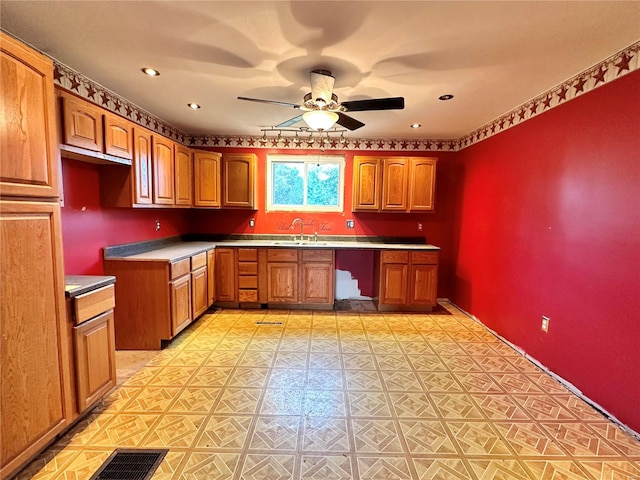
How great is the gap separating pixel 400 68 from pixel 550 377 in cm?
284

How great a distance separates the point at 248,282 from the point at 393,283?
6.60 ft

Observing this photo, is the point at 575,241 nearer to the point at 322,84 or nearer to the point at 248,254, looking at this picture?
the point at 322,84

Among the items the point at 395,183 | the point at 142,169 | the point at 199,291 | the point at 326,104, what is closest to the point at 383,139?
the point at 395,183

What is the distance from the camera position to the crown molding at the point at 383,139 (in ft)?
7.04

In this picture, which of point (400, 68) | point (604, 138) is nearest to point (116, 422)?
point (400, 68)

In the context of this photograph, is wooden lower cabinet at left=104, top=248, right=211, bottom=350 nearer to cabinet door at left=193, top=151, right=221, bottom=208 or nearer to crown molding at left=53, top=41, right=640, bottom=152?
cabinet door at left=193, top=151, right=221, bottom=208

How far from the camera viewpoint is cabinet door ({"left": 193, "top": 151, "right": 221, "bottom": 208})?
4023 mm

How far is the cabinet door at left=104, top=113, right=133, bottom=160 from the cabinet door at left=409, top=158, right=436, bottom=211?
339 cm

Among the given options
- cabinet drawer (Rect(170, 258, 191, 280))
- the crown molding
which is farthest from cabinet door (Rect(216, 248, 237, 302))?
the crown molding

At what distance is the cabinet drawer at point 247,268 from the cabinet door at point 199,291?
20.0 inches

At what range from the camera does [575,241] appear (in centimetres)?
240

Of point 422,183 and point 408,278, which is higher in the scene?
point 422,183

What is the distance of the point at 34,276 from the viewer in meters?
1.54

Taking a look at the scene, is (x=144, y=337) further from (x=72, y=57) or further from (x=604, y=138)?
(x=604, y=138)
